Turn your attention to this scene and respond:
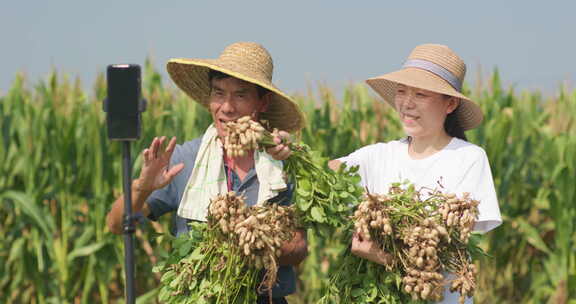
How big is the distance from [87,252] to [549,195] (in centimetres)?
353

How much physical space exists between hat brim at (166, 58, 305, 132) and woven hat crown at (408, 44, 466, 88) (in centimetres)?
50

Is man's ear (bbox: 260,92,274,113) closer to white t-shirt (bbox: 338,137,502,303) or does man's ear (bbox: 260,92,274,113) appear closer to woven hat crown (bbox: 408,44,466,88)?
white t-shirt (bbox: 338,137,502,303)

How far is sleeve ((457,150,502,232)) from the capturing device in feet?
8.12

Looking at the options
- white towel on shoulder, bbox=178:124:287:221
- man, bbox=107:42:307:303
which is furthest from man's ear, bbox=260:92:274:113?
white towel on shoulder, bbox=178:124:287:221

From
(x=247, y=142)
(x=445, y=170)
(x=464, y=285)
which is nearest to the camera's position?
(x=247, y=142)

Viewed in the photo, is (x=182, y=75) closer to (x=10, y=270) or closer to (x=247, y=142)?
(x=247, y=142)

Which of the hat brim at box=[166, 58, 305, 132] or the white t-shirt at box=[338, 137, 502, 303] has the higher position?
the hat brim at box=[166, 58, 305, 132]

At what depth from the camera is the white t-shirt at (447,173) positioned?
2.48 m

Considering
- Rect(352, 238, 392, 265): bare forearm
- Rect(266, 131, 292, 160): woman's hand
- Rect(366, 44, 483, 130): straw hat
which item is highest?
Rect(366, 44, 483, 130): straw hat

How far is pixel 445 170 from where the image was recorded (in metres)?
2.50

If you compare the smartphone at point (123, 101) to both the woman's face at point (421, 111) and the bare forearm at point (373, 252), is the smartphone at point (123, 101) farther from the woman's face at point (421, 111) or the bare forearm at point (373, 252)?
the woman's face at point (421, 111)

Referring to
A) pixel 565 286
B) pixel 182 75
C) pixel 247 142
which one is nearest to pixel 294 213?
pixel 247 142

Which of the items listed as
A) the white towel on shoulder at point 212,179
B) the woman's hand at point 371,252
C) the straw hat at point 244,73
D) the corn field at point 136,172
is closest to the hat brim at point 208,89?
the straw hat at point 244,73

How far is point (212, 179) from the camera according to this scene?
243cm
